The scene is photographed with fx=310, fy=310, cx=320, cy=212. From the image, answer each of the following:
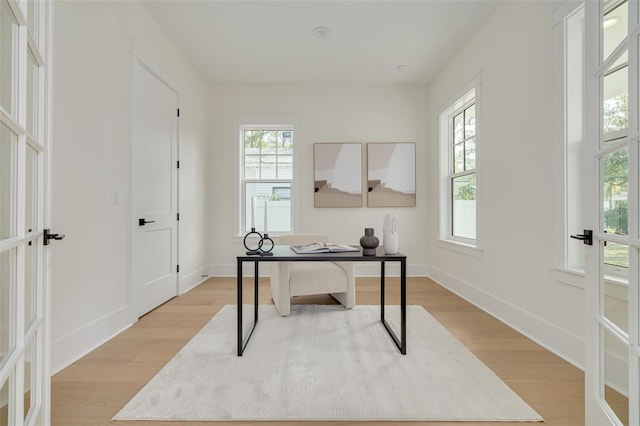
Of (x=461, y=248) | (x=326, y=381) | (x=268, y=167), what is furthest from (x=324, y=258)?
(x=268, y=167)

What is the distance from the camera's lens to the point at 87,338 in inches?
84.3

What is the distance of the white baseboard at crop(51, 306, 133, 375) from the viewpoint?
189cm

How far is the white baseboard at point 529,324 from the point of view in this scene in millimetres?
1982

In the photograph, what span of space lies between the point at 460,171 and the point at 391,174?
102 centimetres

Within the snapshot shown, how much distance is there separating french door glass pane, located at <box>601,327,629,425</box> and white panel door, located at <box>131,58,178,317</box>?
10.2 feet

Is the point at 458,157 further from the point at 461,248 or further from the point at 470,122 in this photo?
the point at 461,248

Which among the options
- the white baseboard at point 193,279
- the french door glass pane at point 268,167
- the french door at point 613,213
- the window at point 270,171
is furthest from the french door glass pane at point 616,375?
the french door glass pane at point 268,167

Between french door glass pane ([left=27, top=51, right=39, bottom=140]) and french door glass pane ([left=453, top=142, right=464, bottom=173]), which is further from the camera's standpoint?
french door glass pane ([left=453, top=142, right=464, bottom=173])

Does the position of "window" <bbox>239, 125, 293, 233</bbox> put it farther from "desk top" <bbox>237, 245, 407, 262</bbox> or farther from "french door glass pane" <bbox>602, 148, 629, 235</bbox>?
"french door glass pane" <bbox>602, 148, 629, 235</bbox>

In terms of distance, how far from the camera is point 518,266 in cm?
258

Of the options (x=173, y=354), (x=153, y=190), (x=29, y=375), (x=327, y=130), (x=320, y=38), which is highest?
(x=320, y=38)

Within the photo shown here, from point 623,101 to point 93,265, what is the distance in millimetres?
3085

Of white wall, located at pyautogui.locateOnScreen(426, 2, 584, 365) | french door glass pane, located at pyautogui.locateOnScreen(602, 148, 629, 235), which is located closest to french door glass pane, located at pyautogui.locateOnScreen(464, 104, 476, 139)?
white wall, located at pyautogui.locateOnScreen(426, 2, 584, 365)

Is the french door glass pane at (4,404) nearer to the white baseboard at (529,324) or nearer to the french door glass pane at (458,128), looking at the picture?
the white baseboard at (529,324)
